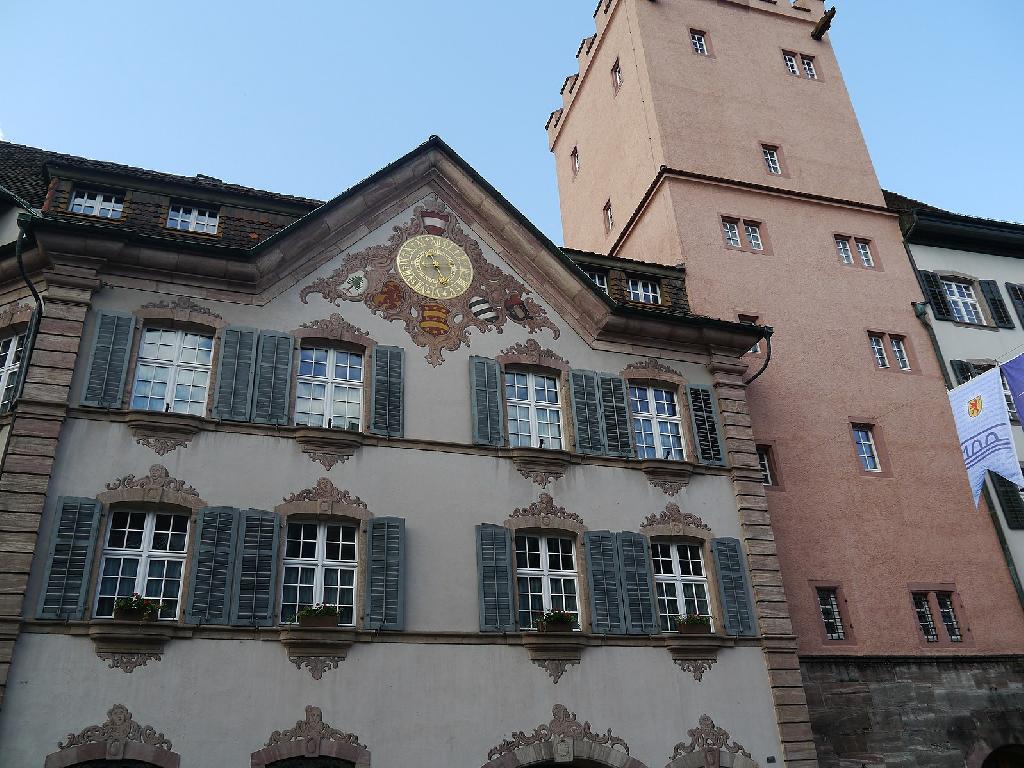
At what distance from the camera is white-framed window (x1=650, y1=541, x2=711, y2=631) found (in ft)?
56.0

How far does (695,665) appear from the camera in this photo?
16.5 meters

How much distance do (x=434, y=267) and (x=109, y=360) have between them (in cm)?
687

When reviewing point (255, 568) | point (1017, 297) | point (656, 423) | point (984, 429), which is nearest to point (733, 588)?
point (656, 423)

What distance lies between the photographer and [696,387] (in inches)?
778

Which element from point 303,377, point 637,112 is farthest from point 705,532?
point 637,112

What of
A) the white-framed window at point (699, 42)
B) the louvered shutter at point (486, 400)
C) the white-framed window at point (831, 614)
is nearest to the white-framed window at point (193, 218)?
the louvered shutter at point (486, 400)

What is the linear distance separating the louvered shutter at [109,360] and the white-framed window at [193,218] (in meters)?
2.87

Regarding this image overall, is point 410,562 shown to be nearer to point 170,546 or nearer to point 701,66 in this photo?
point 170,546

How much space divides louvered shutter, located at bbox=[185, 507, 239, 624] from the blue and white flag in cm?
1632

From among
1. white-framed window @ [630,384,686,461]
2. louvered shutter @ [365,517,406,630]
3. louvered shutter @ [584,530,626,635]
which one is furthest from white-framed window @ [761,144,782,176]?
louvered shutter @ [365,517,406,630]

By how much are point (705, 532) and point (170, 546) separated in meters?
10.4

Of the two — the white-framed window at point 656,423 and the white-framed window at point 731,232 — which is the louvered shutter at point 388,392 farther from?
the white-framed window at point 731,232

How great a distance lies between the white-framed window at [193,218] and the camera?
1776cm

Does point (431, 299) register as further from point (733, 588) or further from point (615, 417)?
point (733, 588)
